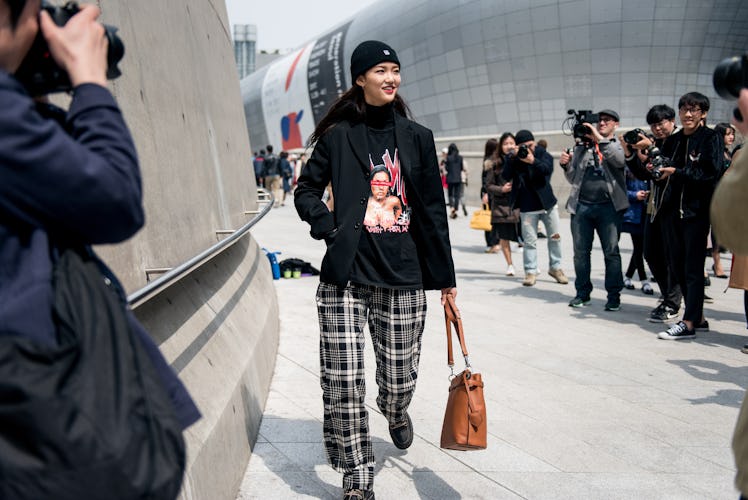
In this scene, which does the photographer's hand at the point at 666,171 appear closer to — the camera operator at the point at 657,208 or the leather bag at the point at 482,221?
the camera operator at the point at 657,208

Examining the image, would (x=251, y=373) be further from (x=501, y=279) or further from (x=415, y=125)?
(x=501, y=279)

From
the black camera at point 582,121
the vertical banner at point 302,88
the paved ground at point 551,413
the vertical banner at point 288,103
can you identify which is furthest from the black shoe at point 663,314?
the vertical banner at point 288,103

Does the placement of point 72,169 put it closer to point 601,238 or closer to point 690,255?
point 690,255

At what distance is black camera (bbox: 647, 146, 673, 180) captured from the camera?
7914 millimetres

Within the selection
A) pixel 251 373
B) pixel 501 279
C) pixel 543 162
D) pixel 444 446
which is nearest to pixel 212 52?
pixel 251 373

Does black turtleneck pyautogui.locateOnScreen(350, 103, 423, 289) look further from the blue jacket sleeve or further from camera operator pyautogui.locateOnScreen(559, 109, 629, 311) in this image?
camera operator pyautogui.locateOnScreen(559, 109, 629, 311)

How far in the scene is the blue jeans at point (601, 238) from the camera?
359 inches

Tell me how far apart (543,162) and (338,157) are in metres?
7.12

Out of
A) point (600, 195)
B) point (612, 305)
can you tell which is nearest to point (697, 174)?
point (600, 195)

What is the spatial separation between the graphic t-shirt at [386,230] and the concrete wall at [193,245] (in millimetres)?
911

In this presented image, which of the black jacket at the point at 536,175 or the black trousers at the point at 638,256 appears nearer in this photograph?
the black trousers at the point at 638,256

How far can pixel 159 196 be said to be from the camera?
392cm

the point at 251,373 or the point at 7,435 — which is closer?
the point at 7,435

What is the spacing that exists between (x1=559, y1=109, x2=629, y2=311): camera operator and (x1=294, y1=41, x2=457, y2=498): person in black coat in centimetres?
526
